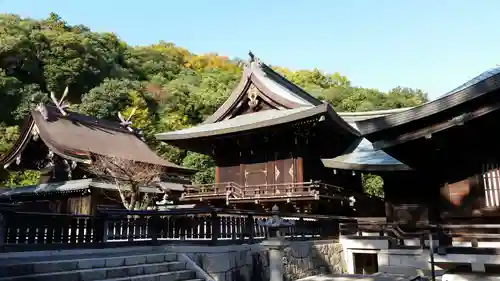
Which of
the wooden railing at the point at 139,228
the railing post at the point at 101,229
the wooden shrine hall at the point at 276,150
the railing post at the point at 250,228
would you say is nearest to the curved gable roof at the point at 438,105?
the wooden railing at the point at 139,228

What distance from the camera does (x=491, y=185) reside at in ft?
30.4

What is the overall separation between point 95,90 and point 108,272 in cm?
4133

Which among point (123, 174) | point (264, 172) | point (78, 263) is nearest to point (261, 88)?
point (264, 172)

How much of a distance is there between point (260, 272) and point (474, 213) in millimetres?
5425

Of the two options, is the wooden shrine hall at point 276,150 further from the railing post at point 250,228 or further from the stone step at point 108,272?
the stone step at point 108,272

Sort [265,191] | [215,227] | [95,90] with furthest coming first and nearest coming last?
[95,90]
[265,191]
[215,227]

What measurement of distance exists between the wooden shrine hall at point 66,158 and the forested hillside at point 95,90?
1135cm

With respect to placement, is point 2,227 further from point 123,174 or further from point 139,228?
point 123,174

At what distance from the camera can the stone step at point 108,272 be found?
6715mm

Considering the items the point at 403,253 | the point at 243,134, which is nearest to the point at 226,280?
the point at 403,253

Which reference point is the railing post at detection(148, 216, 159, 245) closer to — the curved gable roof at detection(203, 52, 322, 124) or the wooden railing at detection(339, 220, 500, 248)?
the wooden railing at detection(339, 220, 500, 248)

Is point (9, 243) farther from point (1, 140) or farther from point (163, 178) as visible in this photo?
point (1, 140)

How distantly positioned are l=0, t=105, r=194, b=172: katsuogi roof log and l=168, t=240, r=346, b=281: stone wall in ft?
43.3

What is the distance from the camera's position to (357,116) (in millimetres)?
25406
